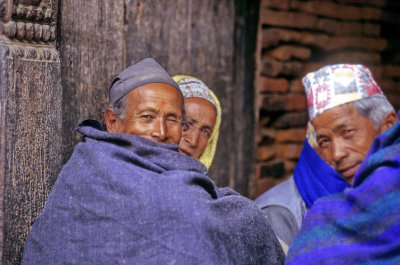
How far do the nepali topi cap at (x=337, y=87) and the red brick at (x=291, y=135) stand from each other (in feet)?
1.57

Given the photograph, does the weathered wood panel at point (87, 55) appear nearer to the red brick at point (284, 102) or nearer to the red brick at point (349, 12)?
the red brick at point (284, 102)

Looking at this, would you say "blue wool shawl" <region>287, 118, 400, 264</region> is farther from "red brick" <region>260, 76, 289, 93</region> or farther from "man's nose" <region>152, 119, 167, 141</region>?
"red brick" <region>260, 76, 289, 93</region>

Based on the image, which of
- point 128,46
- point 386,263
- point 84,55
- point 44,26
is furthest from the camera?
point 128,46

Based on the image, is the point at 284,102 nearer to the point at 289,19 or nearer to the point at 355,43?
the point at 289,19

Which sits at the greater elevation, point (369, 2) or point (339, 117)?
point (369, 2)

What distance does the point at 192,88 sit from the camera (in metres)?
2.57

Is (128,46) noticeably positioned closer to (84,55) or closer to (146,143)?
(84,55)

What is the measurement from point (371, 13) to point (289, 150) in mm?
1237

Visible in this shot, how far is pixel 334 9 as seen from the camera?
3.36 meters

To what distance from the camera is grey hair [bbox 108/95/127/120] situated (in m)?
2.07

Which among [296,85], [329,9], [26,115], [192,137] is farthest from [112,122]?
[329,9]

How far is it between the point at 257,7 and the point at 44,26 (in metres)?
1.46

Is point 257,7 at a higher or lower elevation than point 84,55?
higher

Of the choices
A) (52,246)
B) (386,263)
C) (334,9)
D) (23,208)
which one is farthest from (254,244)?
(334,9)
